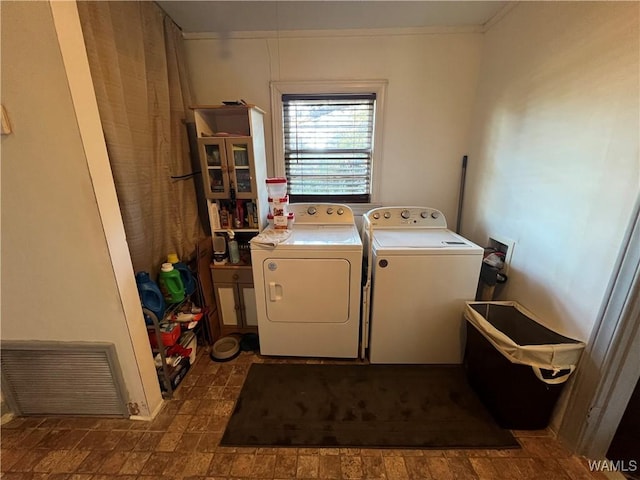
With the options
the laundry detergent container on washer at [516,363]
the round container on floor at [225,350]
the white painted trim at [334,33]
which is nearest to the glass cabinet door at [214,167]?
the white painted trim at [334,33]

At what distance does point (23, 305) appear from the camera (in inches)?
53.7

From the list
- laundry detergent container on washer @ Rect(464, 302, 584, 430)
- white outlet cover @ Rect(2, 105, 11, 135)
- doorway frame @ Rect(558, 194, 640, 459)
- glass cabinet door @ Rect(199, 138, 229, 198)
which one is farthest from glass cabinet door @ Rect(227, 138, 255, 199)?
doorway frame @ Rect(558, 194, 640, 459)

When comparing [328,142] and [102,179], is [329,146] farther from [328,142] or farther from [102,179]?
[102,179]

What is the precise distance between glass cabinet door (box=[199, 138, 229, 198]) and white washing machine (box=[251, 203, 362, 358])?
0.53m

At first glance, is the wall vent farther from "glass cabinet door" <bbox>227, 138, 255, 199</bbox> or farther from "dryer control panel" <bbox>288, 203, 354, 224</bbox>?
"dryer control panel" <bbox>288, 203, 354, 224</bbox>

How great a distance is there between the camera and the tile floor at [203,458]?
4.23ft

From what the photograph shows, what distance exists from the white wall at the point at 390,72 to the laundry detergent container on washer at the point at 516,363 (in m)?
1.43

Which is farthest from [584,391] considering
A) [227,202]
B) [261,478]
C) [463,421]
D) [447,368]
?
[227,202]

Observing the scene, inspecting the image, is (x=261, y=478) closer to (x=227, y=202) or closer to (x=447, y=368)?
(x=447, y=368)

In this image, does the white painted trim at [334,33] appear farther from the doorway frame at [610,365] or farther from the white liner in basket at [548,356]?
the white liner in basket at [548,356]

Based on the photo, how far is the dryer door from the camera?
5.88ft

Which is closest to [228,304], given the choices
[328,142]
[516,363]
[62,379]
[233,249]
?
[233,249]

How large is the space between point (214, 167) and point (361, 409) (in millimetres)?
1970

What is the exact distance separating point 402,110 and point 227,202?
5.79 ft
